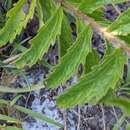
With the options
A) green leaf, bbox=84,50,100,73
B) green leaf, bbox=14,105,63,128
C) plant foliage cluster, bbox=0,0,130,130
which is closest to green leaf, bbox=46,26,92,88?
plant foliage cluster, bbox=0,0,130,130

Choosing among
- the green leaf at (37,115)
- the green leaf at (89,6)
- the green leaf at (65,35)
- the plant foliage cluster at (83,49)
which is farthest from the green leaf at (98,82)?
the green leaf at (37,115)

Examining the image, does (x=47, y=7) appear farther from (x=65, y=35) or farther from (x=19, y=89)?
(x=19, y=89)

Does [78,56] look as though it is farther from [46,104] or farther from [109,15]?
[109,15]

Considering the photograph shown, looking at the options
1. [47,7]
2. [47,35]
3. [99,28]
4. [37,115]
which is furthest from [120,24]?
[37,115]

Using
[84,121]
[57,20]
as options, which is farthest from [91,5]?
[84,121]

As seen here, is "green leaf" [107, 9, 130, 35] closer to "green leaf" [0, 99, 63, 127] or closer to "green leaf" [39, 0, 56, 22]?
"green leaf" [39, 0, 56, 22]

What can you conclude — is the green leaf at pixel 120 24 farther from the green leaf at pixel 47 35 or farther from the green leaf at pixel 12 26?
the green leaf at pixel 12 26
